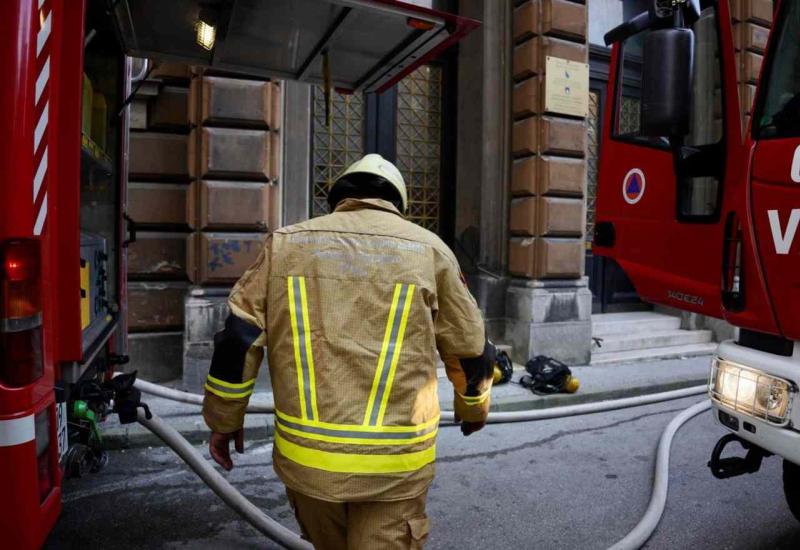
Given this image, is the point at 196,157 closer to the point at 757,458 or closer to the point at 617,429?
the point at 617,429

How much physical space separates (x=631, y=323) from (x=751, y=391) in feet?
19.2

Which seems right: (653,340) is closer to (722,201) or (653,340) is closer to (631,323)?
(631,323)

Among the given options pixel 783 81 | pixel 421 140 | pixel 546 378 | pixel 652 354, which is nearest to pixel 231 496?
pixel 783 81

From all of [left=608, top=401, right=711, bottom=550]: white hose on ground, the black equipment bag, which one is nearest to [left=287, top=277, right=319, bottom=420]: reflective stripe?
[left=608, top=401, right=711, bottom=550]: white hose on ground

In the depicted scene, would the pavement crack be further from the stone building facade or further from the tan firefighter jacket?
the tan firefighter jacket

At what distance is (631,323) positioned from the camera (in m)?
7.91

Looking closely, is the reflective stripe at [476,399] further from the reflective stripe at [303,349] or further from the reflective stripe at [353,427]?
the reflective stripe at [303,349]

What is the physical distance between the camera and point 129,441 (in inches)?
163

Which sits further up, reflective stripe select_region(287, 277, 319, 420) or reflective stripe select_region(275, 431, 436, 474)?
reflective stripe select_region(287, 277, 319, 420)

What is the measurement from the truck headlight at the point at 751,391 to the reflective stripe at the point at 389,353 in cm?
144

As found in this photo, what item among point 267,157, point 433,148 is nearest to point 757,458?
point 267,157

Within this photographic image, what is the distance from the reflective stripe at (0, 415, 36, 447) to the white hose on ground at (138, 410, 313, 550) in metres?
1.29

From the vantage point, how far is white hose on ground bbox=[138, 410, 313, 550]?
2.63 m

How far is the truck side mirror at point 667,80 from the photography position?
95.7 inches
